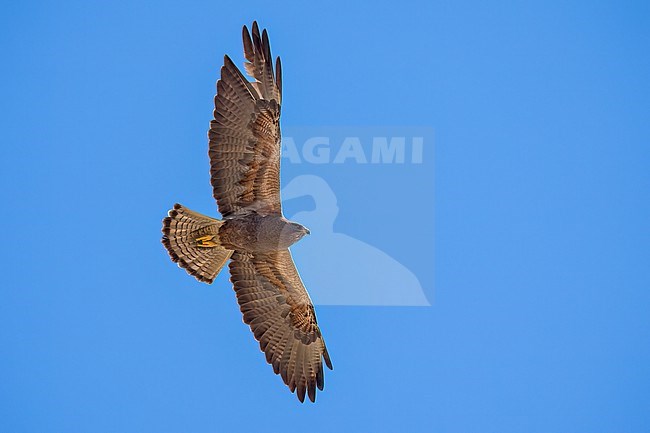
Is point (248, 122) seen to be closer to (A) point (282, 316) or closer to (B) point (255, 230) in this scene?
(B) point (255, 230)

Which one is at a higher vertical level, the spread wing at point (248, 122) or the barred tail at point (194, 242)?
the spread wing at point (248, 122)

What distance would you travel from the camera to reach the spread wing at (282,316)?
32.8 ft

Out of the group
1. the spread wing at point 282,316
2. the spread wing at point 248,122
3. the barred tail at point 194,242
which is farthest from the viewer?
the spread wing at point 282,316

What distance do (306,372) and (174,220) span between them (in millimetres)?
2087

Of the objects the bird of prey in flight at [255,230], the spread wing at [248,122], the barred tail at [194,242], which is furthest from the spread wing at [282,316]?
the spread wing at [248,122]

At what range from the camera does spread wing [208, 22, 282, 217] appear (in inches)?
365

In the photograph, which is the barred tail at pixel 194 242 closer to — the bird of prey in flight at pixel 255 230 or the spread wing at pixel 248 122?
the bird of prey in flight at pixel 255 230

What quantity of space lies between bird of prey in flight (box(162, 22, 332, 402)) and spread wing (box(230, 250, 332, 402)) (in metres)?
0.01

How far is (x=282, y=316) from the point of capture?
33.2 ft

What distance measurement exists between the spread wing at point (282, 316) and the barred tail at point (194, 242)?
0.31m

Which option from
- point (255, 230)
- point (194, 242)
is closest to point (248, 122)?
point (255, 230)

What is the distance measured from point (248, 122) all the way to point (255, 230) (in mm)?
1030

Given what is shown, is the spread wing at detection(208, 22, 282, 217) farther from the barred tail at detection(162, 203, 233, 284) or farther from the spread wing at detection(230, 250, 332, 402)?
the spread wing at detection(230, 250, 332, 402)

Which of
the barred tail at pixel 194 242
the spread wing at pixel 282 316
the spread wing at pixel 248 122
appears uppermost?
the spread wing at pixel 248 122
